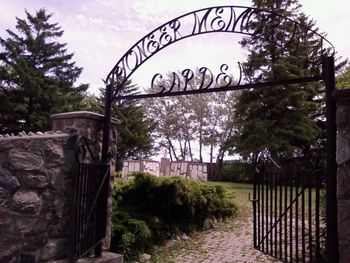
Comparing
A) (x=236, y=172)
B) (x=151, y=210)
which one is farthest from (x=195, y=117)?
(x=151, y=210)

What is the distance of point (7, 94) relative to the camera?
815 inches

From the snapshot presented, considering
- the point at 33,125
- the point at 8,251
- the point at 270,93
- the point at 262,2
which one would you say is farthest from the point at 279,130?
the point at 8,251

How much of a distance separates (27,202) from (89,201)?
0.71m

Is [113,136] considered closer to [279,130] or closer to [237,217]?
[237,217]

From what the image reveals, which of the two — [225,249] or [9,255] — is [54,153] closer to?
[9,255]

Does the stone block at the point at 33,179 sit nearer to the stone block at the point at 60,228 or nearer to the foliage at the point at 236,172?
the stone block at the point at 60,228

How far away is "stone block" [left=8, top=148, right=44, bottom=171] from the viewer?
3.04 meters

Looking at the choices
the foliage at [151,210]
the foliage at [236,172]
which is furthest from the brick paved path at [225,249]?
the foliage at [236,172]

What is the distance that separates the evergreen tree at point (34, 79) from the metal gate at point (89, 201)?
17719mm

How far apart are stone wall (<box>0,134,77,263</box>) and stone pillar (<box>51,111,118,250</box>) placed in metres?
0.33

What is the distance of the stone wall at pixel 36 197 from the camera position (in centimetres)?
299

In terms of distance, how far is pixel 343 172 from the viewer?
269cm

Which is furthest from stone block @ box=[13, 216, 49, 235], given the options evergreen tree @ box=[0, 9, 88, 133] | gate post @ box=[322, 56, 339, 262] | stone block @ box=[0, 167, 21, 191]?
evergreen tree @ box=[0, 9, 88, 133]

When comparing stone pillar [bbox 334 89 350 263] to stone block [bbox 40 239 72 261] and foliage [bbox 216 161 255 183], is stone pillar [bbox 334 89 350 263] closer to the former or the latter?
stone block [bbox 40 239 72 261]
